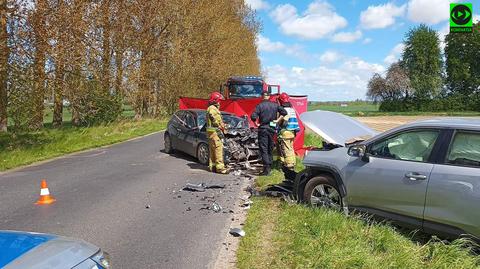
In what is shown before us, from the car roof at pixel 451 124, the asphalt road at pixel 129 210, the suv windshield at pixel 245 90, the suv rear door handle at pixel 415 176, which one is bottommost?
the asphalt road at pixel 129 210

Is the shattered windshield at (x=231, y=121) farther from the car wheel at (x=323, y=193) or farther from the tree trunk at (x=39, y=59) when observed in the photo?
the car wheel at (x=323, y=193)

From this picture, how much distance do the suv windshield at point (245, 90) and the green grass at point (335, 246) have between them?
1904 cm

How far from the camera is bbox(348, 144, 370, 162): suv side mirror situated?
19.8ft

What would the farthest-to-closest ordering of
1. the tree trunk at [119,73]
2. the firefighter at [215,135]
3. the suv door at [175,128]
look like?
the tree trunk at [119,73], the suv door at [175,128], the firefighter at [215,135]

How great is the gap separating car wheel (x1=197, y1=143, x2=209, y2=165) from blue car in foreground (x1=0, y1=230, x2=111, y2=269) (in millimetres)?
8859

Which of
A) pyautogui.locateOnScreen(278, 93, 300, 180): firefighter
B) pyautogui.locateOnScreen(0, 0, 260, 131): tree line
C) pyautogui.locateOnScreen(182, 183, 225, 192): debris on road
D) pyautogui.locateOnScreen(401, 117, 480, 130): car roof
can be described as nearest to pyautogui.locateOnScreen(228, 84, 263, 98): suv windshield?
pyautogui.locateOnScreen(0, 0, 260, 131): tree line

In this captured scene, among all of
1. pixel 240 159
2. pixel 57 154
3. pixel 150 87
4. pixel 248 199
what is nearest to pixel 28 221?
pixel 248 199

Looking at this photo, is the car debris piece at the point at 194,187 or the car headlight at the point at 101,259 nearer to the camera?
the car headlight at the point at 101,259

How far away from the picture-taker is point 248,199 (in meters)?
8.16

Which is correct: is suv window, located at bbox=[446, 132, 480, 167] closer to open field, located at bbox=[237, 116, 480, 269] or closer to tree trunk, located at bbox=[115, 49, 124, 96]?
open field, located at bbox=[237, 116, 480, 269]

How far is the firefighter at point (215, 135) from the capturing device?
11.1 m

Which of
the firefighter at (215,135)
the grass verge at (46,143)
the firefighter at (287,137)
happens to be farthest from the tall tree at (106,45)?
the firefighter at (287,137)

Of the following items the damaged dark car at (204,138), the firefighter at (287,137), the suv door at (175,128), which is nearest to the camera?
the firefighter at (287,137)

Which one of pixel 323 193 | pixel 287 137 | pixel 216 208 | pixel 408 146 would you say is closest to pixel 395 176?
pixel 408 146
